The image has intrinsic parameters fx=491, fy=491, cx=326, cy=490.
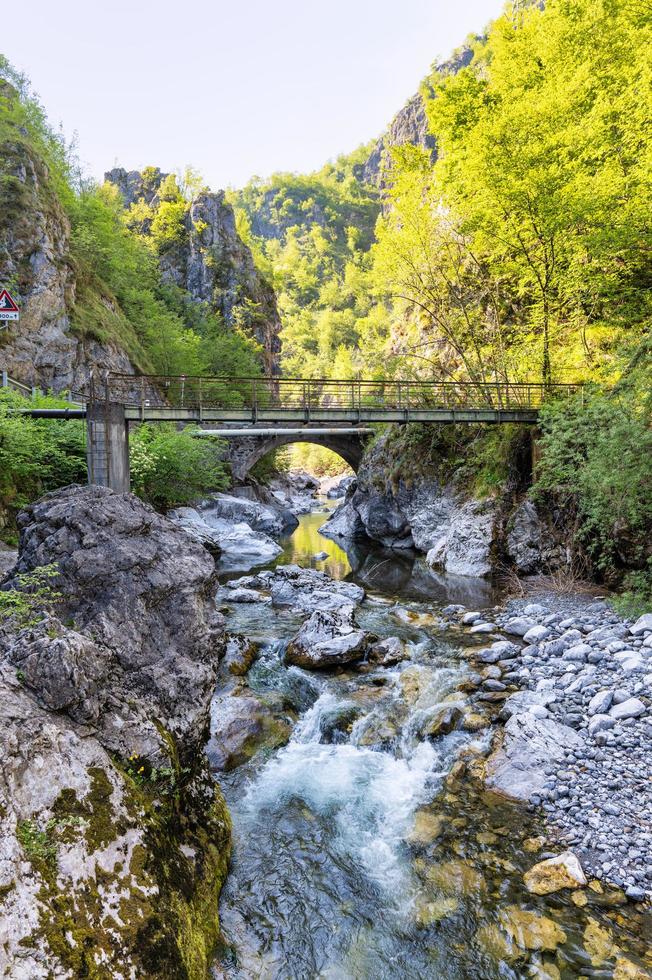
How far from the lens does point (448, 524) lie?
750 inches

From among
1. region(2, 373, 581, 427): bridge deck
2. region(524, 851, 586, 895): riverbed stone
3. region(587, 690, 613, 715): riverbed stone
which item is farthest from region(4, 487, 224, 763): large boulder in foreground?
region(2, 373, 581, 427): bridge deck

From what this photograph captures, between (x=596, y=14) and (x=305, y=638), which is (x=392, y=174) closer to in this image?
(x=596, y=14)

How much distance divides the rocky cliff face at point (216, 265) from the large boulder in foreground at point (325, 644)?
3946cm

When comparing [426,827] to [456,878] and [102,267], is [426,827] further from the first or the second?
[102,267]

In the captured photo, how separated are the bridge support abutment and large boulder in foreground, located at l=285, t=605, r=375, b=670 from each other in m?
7.03

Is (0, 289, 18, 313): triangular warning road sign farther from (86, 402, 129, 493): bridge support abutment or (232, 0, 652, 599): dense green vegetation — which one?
(232, 0, 652, 599): dense green vegetation

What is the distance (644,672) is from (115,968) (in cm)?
746

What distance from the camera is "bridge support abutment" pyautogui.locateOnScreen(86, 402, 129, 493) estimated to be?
14039 mm

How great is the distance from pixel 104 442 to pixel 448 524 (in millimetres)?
12454

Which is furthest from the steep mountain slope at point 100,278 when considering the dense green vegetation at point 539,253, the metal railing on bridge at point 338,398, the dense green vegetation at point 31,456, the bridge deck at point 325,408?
the bridge deck at point 325,408

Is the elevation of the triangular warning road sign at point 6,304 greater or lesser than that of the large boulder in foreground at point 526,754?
greater

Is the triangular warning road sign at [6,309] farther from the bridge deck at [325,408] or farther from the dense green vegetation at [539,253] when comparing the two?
the dense green vegetation at [539,253]

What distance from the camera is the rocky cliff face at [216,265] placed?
44438 mm

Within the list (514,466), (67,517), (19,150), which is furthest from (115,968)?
(19,150)
